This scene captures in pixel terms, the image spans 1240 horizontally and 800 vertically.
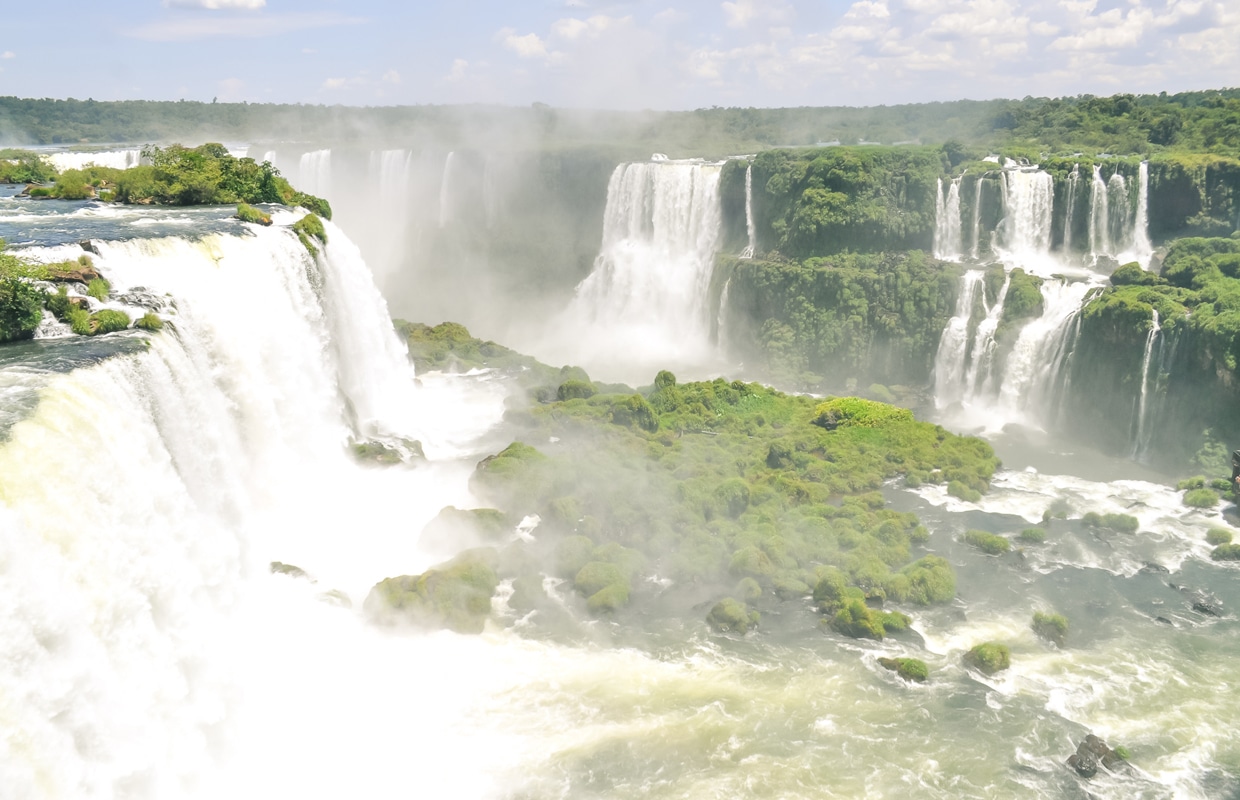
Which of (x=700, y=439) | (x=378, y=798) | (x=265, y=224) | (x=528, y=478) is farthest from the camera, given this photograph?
(x=700, y=439)

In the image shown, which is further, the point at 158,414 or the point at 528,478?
the point at 528,478

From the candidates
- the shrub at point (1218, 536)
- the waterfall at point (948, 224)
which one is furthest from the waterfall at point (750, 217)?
the shrub at point (1218, 536)

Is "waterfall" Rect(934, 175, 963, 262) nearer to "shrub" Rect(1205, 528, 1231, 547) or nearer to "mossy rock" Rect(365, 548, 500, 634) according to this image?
"shrub" Rect(1205, 528, 1231, 547)

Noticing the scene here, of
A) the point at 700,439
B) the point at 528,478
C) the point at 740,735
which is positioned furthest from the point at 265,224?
the point at 740,735

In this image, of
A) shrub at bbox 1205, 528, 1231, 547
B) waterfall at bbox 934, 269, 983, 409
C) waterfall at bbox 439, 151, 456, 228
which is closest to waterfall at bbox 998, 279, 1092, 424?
waterfall at bbox 934, 269, 983, 409

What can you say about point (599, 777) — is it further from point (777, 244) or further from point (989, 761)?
point (777, 244)

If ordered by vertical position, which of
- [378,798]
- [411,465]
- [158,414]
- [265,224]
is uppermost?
[265,224]
